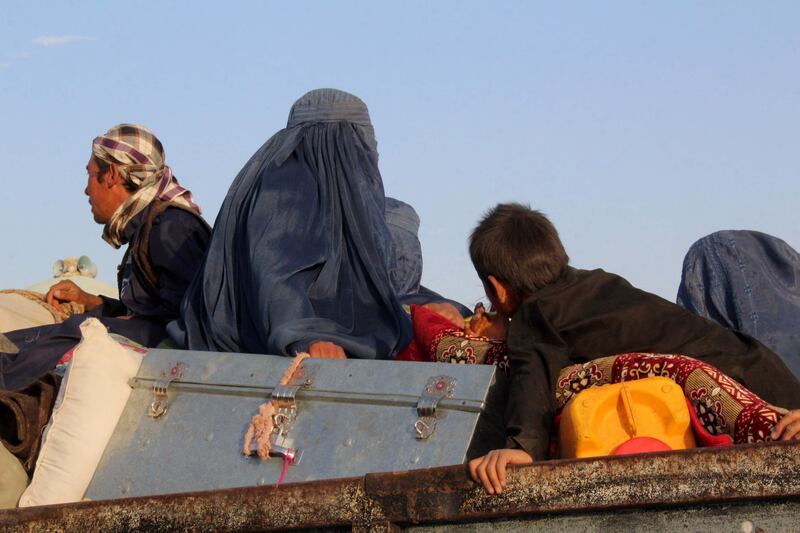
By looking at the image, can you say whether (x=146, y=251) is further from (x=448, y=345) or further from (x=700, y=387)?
(x=700, y=387)

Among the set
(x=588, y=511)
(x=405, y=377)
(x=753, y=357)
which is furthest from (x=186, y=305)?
(x=588, y=511)

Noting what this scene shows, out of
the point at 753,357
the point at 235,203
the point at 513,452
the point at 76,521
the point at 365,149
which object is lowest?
the point at 76,521

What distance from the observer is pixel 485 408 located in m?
3.56

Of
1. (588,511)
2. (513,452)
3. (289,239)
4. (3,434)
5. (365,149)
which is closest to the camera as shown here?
(588,511)

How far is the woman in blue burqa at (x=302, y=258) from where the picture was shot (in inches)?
188

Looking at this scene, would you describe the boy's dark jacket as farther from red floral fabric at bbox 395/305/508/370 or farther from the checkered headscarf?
the checkered headscarf

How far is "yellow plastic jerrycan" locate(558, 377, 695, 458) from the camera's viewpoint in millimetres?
3219

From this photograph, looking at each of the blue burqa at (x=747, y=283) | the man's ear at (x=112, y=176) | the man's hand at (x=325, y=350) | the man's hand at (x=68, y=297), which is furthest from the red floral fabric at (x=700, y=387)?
the man's hand at (x=68, y=297)

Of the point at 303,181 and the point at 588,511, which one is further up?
the point at 303,181

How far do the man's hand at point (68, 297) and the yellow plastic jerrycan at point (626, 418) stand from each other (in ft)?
11.5

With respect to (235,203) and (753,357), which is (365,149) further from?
(753,357)

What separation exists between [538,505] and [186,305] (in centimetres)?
258

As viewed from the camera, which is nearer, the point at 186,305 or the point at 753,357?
the point at 753,357

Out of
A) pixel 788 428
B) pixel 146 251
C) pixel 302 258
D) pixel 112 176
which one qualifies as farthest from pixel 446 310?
pixel 788 428
